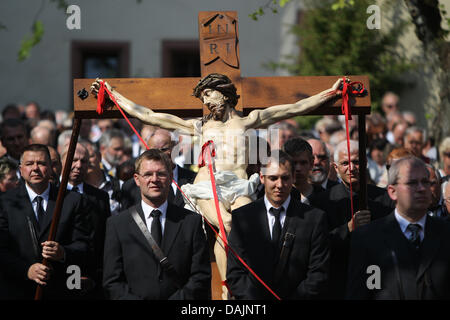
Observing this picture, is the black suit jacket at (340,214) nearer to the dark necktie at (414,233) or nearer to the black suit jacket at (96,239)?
the dark necktie at (414,233)

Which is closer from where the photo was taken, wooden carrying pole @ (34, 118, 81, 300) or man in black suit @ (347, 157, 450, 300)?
man in black suit @ (347, 157, 450, 300)

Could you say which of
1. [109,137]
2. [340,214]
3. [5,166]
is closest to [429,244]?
[340,214]

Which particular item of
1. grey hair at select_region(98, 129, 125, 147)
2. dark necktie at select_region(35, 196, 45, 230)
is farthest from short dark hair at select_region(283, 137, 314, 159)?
grey hair at select_region(98, 129, 125, 147)

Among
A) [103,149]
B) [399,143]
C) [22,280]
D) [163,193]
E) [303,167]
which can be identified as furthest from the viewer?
[399,143]

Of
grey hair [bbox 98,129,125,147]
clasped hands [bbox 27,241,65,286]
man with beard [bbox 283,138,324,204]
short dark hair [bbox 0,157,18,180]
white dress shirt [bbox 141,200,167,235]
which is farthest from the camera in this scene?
grey hair [bbox 98,129,125,147]

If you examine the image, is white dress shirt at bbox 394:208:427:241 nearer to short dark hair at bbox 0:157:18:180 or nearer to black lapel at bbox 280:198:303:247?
black lapel at bbox 280:198:303:247

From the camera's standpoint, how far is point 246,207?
5.58m

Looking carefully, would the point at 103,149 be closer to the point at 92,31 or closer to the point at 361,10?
the point at 361,10

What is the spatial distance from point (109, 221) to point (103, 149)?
4295 millimetres

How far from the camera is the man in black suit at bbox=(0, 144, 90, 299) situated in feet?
19.6

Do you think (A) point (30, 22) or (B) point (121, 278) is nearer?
(B) point (121, 278)

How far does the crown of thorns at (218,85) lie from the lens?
5.96 meters

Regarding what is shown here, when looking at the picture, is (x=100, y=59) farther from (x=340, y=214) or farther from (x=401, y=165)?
(x=401, y=165)
